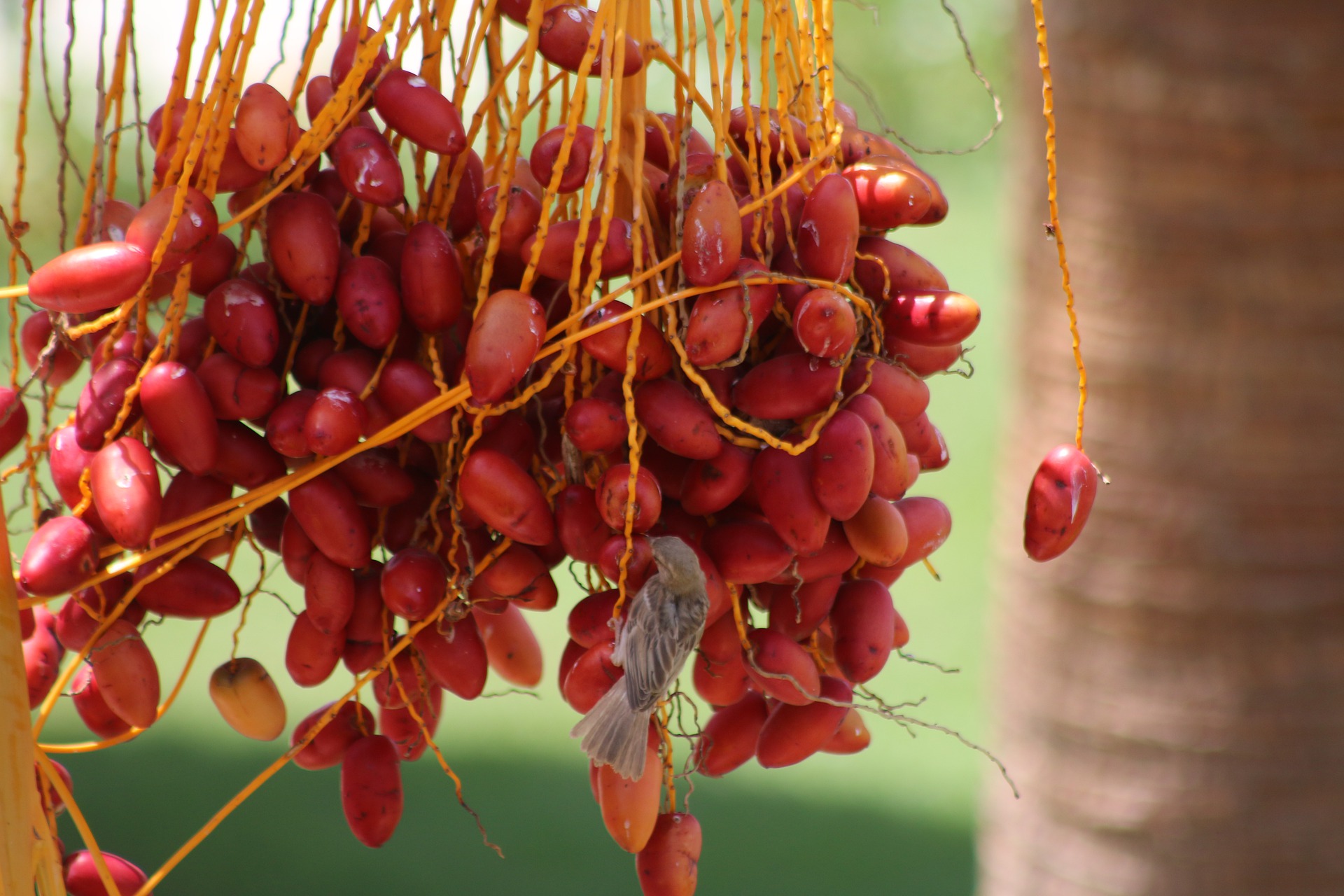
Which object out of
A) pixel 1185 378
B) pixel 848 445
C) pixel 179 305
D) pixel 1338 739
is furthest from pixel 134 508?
pixel 1338 739

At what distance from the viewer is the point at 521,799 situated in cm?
191

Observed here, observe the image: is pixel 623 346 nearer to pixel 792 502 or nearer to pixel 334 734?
pixel 792 502

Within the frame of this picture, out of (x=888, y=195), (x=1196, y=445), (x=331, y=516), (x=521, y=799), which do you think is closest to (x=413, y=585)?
(x=331, y=516)

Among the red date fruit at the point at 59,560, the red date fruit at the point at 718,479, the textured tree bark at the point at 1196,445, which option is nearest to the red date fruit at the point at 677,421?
the red date fruit at the point at 718,479

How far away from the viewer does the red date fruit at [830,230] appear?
478 millimetres

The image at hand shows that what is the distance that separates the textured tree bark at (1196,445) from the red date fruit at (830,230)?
634 millimetres

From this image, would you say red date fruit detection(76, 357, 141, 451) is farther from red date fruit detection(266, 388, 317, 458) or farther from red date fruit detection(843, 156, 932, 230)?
red date fruit detection(843, 156, 932, 230)

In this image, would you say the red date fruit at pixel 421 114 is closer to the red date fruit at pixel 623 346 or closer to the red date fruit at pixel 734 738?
the red date fruit at pixel 623 346

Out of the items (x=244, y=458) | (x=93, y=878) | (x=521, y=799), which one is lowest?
(x=521, y=799)

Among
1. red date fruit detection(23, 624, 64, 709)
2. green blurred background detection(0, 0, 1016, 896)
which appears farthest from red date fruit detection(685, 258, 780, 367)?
green blurred background detection(0, 0, 1016, 896)

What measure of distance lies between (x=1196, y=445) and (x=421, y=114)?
2.54ft

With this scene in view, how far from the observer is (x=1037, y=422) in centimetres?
114

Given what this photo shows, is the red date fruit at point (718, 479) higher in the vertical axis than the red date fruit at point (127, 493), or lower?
higher

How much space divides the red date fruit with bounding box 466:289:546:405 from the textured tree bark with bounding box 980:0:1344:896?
2.39 feet
